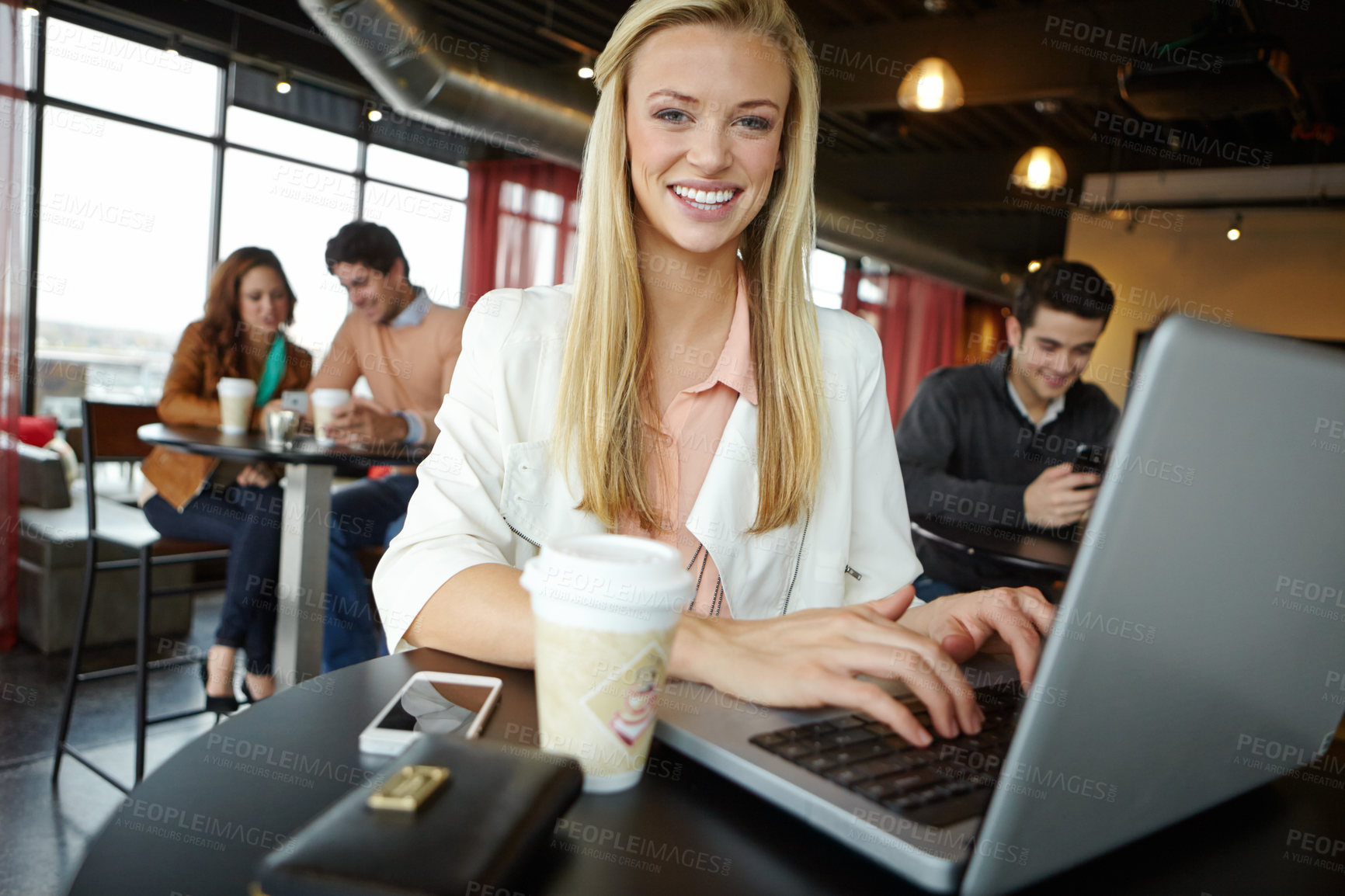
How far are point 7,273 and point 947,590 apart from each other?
424cm

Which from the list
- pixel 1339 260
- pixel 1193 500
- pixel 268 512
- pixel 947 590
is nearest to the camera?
pixel 1193 500

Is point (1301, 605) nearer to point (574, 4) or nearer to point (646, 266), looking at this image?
point (646, 266)

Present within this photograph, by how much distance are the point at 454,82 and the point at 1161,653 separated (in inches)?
199

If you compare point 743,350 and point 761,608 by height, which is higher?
point 743,350

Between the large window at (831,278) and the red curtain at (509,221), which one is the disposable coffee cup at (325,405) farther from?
the large window at (831,278)

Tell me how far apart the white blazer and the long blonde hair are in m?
0.03

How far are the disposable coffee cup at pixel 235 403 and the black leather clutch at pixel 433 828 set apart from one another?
101 inches

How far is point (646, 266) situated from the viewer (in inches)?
52.5

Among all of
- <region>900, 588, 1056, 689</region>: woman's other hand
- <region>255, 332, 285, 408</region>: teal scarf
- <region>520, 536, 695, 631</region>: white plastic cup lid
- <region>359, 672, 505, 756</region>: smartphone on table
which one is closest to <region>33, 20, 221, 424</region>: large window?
<region>255, 332, 285, 408</region>: teal scarf

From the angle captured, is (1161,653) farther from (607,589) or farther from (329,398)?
(329,398)

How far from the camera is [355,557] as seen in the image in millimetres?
3053

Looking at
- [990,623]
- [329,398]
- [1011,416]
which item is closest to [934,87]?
[1011,416]

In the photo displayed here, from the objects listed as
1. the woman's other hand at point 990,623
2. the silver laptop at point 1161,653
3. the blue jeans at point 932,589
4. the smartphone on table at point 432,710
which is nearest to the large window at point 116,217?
the blue jeans at point 932,589

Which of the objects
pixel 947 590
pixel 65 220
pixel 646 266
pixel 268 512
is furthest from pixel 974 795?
pixel 65 220
